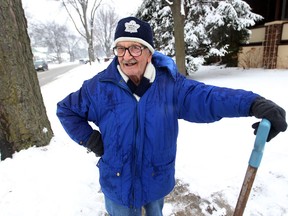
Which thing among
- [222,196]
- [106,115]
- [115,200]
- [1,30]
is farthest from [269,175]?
[1,30]

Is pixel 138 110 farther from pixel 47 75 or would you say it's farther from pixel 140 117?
pixel 47 75

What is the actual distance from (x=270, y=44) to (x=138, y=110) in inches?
394


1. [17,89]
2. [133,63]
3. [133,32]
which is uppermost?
[133,32]

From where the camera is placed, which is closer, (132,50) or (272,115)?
(272,115)

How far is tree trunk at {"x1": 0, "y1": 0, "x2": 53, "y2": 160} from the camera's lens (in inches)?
113

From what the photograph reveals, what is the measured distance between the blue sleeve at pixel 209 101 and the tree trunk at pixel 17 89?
2.28m

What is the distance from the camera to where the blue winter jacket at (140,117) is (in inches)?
58.1

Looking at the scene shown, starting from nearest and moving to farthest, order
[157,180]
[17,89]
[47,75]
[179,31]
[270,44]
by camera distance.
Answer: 1. [157,180]
2. [17,89]
3. [179,31]
4. [270,44]
5. [47,75]

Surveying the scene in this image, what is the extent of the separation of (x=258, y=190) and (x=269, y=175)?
0.33 meters

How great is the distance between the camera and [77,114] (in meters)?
1.65

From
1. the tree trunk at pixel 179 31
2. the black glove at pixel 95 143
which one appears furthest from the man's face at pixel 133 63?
the tree trunk at pixel 179 31

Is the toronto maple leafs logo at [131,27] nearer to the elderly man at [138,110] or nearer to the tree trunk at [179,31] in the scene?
the elderly man at [138,110]

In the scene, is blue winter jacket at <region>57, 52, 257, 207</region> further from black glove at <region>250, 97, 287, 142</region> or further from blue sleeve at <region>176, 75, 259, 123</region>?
black glove at <region>250, 97, 287, 142</region>

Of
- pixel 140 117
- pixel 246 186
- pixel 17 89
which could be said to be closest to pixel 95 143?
pixel 140 117
